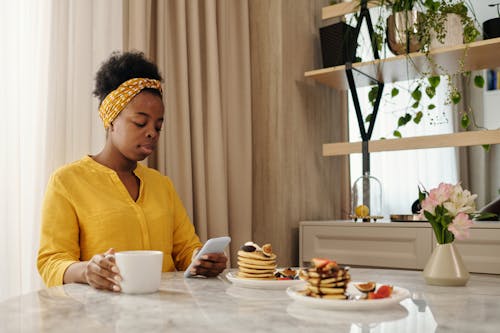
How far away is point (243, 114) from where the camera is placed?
2.54 metres

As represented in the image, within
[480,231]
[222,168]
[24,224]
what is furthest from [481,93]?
[24,224]

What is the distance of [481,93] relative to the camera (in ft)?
7.67

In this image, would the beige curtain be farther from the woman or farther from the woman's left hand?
the woman's left hand

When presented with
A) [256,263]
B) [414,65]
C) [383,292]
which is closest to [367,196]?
[414,65]

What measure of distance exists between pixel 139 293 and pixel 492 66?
75.9 inches

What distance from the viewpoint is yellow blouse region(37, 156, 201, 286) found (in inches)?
58.2

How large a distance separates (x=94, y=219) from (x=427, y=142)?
1.45 metres

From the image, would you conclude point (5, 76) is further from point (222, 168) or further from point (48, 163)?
point (222, 168)

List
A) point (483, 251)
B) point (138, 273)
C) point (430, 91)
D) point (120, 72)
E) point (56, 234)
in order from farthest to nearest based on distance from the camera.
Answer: point (430, 91) → point (483, 251) → point (120, 72) → point (56, 234) → point (138, 273)

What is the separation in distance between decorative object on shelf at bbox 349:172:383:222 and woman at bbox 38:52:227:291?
3.31 ft

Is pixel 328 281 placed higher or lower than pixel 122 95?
lower

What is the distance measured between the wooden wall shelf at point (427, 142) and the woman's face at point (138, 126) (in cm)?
107

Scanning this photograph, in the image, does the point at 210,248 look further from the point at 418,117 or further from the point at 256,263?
the point at 418,117

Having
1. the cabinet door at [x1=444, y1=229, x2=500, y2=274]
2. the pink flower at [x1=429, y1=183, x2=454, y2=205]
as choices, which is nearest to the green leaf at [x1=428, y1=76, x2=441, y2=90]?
the cabinet door at [x1=444, y1=229, x2=500, y2=274]
